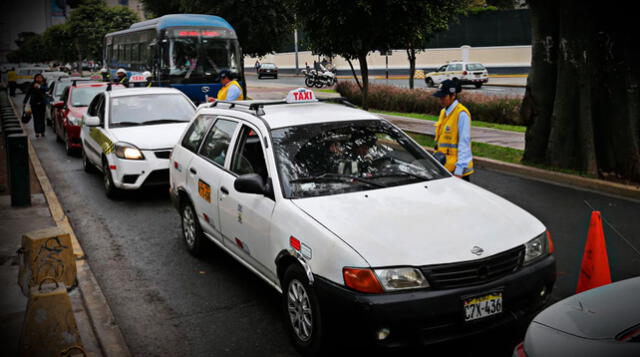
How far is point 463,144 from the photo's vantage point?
6797 millimetres

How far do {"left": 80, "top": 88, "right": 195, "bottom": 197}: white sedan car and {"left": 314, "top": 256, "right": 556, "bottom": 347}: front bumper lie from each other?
6051 millimetres

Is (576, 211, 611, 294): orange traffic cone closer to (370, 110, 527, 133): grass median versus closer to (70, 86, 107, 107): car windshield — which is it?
(370, 110, 527, 133): grass median

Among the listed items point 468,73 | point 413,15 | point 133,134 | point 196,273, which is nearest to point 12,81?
point 468,73

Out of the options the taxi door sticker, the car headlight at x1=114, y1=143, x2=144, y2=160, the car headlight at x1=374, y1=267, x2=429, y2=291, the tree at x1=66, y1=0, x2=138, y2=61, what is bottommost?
the car headlight at x1=374, y1=267, x2=429, y2=291

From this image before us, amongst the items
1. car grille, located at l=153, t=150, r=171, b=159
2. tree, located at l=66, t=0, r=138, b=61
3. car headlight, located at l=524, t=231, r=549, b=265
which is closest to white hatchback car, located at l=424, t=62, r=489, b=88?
tree, located at l=66, t=0, r=138, b=61

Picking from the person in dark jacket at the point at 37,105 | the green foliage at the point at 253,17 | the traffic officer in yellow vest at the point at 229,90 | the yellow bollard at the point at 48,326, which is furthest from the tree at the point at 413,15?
the yellow bollard at the point at 48,326

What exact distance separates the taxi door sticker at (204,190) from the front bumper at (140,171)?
3407mm

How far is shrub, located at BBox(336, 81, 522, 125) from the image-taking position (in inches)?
724

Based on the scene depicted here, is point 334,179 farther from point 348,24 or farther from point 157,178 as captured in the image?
point 348,24

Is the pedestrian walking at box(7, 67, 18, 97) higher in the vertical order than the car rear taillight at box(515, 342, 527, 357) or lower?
higher

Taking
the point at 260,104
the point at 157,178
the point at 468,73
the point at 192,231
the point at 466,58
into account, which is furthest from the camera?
the point at 466,58

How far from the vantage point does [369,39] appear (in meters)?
18.6

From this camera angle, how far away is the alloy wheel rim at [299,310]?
13.8 ft

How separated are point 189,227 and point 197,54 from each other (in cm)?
1579
